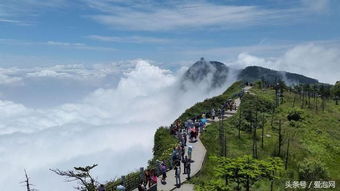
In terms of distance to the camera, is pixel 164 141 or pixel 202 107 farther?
pixel 202 107

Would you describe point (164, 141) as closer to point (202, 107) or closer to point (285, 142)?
point (285, 142)

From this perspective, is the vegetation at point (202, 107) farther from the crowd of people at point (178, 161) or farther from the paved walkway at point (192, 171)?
the paved walkway at point (192, 171)

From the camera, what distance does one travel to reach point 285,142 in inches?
2018

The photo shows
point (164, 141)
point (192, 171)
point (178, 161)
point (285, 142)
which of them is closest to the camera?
point (178, 161)

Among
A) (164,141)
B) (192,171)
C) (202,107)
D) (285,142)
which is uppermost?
(202,107)

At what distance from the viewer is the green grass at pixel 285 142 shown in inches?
1611

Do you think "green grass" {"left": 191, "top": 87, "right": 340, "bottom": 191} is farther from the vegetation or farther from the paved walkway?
the vegetation

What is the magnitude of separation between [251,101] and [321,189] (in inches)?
1493

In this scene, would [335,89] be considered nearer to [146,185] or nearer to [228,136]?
[228,136]

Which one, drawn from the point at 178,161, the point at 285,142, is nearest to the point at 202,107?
the point at 285,142

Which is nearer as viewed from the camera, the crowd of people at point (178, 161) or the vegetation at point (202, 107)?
the crowd of people at point (178, 161)

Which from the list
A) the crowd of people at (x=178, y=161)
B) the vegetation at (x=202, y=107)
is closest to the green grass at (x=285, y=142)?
the crowd of people at (x=178, y=161)

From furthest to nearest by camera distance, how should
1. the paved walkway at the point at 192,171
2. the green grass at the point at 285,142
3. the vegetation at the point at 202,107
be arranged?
1. the vegetation at the point at 202,107
2. the green grass at the point at 285,142
3. the paved walkway at the point at 192,171

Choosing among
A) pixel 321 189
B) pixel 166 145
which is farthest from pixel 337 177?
pixel 166 145
